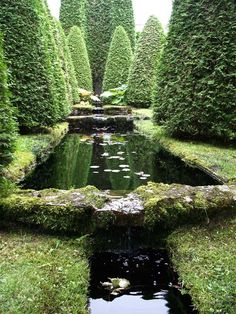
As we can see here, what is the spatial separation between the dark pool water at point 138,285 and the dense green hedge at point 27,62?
6253 millimetres

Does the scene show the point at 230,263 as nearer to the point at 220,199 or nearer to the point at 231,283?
the point at 231,283

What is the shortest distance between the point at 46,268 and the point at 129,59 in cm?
2122

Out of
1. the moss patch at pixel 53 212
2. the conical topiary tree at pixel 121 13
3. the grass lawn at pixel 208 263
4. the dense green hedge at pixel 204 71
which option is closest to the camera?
the grass lawn at pixel 208 263

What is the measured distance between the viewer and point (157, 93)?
11.3 m

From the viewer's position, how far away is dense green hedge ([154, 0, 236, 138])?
9141 millimetres

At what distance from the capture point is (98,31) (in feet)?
96.1

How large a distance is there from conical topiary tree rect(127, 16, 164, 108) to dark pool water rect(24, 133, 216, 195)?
7925 mm

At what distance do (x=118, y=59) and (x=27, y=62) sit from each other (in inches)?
552

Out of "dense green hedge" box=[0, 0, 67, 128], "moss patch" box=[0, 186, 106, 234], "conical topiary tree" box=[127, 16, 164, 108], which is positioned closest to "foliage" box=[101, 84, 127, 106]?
"conical topiary tree" box=[127, 16, 164, 108]

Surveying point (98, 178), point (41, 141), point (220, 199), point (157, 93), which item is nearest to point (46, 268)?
point (220, 199)

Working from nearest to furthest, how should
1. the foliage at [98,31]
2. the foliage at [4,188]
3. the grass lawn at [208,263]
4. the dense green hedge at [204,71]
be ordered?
the grass lawn at [208,263], the foliage at [4,188], the dense green hedge at [204,71], the foliage at [98,31]

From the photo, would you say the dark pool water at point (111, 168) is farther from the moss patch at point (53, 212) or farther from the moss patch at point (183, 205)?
the moss patch at point (53, 212)

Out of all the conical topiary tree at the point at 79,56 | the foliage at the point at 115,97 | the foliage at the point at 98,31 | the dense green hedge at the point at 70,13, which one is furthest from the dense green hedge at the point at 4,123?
the foliage at the point at 98,31

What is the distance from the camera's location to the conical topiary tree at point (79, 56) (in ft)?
79.1
